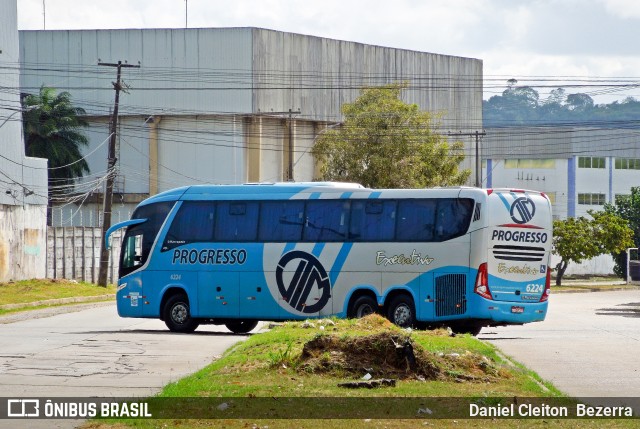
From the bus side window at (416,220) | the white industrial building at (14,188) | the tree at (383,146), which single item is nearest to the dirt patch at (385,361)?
the bus side window at (416,220)

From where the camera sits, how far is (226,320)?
2883 cm

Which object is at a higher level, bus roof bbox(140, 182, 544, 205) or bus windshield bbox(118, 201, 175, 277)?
bus roof bbox(140, 182, 544, 205)

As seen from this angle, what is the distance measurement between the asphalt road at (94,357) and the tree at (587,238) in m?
42.9

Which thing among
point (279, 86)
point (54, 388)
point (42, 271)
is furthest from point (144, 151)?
point (54, 388)

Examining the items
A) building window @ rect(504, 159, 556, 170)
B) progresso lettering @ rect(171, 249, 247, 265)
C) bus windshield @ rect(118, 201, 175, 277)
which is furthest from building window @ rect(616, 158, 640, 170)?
progresso lettering @ rect(171, 249, 247, 265)

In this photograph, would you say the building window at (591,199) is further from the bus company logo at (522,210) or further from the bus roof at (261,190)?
the bus company logo at (522,210)

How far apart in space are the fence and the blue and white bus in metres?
22.8

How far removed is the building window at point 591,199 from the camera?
9906 cm

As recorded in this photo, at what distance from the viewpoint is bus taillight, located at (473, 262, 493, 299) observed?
25.8 m

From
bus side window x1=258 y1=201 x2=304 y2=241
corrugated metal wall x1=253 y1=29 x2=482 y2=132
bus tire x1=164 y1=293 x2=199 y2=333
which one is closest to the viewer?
bus side window x1=258 y1=201 x2=304 y2=241

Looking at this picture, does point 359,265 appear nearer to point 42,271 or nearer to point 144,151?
point 42,271

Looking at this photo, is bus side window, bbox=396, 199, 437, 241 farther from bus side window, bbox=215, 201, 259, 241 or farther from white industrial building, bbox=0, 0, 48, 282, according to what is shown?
white industrial building, bbox=0, 0, 48, 282

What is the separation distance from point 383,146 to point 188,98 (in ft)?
51.5

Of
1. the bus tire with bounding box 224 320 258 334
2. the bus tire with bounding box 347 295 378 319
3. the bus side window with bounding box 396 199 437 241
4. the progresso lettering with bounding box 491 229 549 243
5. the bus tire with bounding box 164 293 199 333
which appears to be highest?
the bus side window with bounding box 396 199 437 241
